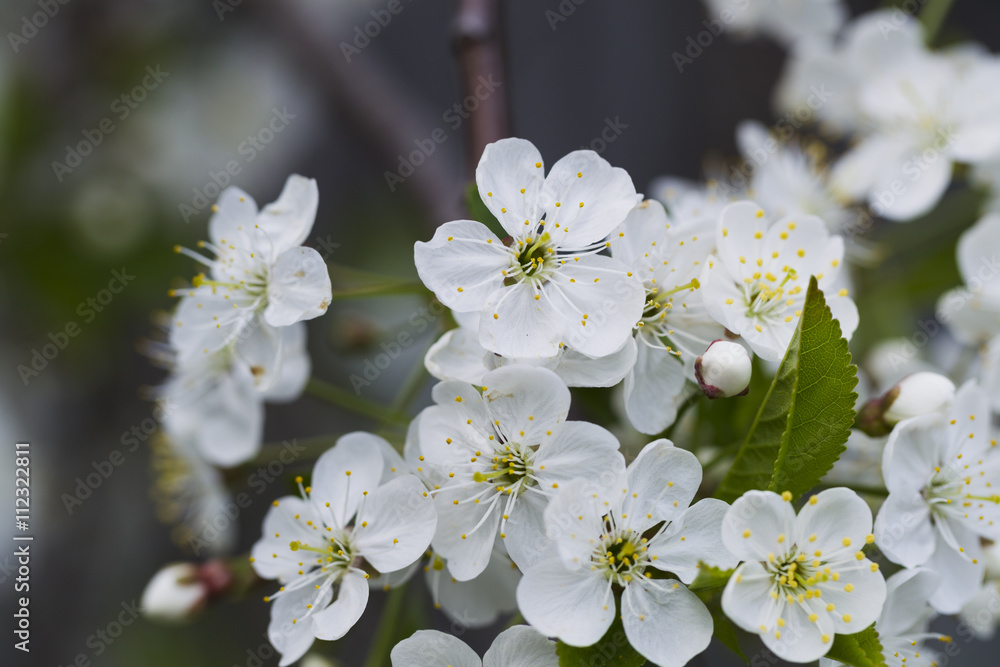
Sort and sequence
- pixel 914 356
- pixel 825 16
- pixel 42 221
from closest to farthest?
1. pixel 914 356
2. pixel 825 16
3. pixel 42 221

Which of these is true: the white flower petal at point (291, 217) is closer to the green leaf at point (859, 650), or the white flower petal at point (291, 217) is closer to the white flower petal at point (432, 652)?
the white flower petal at point (432, 652)

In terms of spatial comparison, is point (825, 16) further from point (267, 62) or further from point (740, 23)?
point (267, 62)

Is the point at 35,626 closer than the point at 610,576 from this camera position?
No

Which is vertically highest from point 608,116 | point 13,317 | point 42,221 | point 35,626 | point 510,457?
point 510,457

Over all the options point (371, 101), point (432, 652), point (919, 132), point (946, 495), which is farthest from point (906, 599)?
point (371, 101)

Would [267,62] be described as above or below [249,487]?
above

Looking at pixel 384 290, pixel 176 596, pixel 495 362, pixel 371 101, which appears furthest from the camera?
pixel 371 101

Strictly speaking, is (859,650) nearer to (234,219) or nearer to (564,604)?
(564,604)

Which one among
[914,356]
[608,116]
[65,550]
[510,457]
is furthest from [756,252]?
[65,550]
